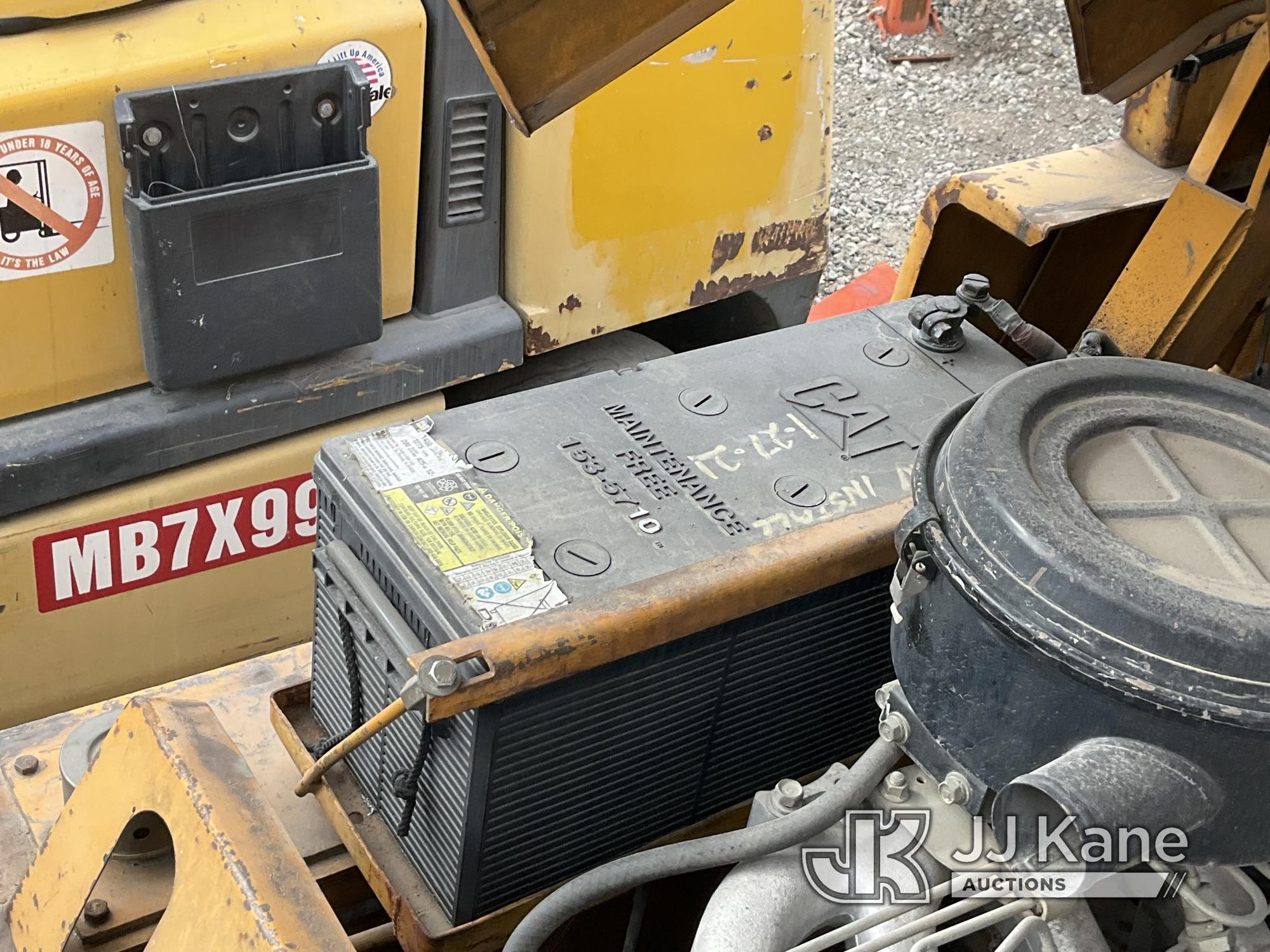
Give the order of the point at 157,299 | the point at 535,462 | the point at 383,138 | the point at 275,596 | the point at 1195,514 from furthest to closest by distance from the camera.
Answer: the point at 275,596
the point at 383,138
the point at 157,299
the point at 535,462
the point at 1195,514

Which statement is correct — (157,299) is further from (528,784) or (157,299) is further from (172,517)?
(528,784)

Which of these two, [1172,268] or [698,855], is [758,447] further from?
[1172,268]

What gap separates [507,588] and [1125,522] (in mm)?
604

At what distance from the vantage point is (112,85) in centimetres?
175

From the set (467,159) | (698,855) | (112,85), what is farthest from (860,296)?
(698,855)

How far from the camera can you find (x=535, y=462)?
1614 millimetres

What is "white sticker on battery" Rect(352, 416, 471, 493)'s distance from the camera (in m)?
1.57

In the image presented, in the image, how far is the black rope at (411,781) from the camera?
1479 mm

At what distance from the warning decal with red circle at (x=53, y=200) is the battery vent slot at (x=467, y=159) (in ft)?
1.66

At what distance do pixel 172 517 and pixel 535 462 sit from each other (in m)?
0.70

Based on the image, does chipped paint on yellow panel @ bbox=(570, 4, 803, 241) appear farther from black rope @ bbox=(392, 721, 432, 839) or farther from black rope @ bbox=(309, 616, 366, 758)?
black rope @ bbox=(392, 721, 432, 839)

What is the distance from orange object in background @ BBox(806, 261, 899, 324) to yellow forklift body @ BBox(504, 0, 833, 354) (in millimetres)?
1293

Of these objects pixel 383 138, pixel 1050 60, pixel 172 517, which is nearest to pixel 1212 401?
pixel 383 138

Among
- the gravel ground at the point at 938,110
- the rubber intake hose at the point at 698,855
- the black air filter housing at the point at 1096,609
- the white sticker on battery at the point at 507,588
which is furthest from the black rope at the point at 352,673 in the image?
the gravel ground at the point at 938,110
